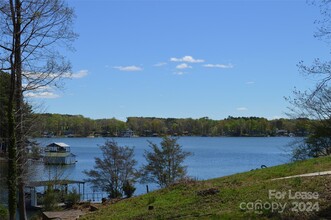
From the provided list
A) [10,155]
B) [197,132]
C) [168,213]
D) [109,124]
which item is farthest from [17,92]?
[109,124]

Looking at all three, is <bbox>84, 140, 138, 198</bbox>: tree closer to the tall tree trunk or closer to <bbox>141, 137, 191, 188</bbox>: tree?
<bbox>141, 137, 191, 188</bbox>: tree

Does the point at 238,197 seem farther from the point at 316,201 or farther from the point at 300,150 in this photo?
the point at 300,150

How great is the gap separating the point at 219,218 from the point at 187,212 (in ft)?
5.47

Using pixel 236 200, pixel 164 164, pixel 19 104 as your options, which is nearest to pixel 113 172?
pixel 164 164

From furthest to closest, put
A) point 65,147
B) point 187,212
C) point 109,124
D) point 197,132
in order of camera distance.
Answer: point 109,124, point 197,132, point 65,147, point 187,212

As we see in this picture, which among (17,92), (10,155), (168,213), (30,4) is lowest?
(168,213)

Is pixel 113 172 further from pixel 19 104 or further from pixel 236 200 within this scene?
pixel 236 200

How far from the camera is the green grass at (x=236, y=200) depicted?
977 centimetres

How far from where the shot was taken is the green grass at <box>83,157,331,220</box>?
9773mm

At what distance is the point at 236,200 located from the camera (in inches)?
459

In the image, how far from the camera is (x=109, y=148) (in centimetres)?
4847

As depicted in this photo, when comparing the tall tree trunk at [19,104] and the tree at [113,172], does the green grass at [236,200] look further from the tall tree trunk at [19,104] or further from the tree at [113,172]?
the tree at [113,172]

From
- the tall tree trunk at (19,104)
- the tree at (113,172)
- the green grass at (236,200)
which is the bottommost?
the tree at (113,172)

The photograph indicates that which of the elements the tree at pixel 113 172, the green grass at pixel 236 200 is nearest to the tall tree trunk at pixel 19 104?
the green grass at pixel 236 200
